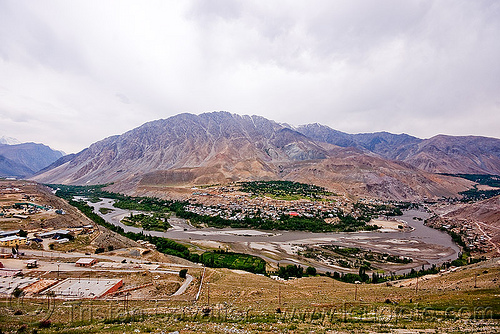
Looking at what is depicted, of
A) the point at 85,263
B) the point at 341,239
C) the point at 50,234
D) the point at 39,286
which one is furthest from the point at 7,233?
the point at 341,239

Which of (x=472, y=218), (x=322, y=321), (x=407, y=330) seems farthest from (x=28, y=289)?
(x=472, y=218)

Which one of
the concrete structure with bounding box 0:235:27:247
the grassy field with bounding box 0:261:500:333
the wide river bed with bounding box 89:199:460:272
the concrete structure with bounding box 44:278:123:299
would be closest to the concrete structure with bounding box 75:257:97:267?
the concrete structure with bounding box 44:278:123:299

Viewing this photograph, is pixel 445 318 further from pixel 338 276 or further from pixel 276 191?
pixel 276 191

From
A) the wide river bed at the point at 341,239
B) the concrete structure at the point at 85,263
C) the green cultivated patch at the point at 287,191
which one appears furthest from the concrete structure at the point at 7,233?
the green cultivated patch at the point at 287,191

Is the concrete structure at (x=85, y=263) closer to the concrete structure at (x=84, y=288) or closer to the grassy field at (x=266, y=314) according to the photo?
the concrete structure at (x=84, y=288)

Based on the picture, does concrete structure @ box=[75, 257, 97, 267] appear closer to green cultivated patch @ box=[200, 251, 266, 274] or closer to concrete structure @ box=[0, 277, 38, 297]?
concrete structure @ box=[0, 277, 38, 297]
